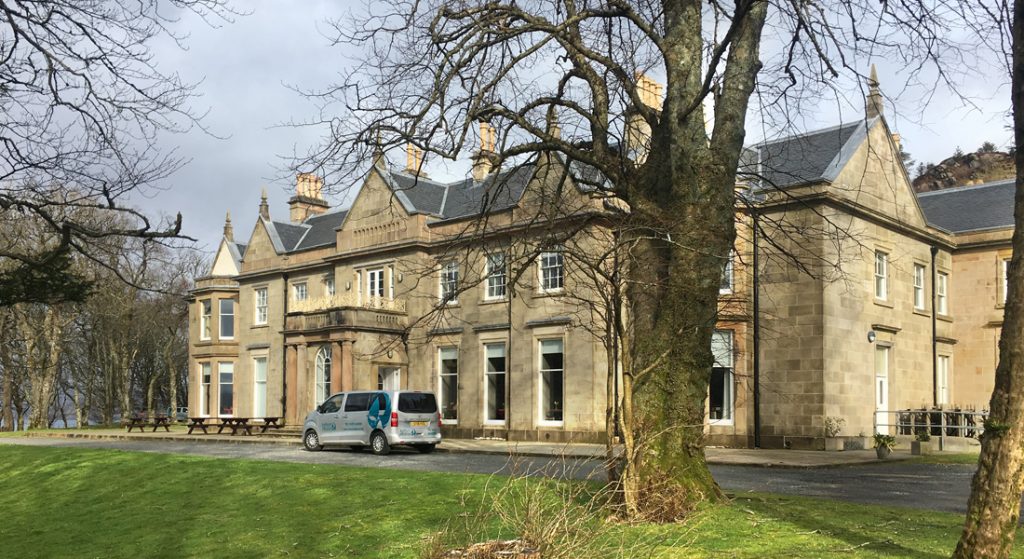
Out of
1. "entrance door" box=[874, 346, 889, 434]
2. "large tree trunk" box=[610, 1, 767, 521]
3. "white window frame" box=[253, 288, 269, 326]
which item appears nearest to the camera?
"large tree trunk" box=[610, 1, 767, 521]

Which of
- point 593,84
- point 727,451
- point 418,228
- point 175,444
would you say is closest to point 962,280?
point 727,451

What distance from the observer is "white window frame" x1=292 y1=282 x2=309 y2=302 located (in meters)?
42.5

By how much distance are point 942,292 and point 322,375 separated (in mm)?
24002

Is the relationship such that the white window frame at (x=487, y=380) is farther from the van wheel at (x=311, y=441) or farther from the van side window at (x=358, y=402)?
the van wheel at (x=311, y=441)

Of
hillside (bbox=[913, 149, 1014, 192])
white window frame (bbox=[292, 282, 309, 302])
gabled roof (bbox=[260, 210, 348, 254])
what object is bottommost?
white window frame (bbox=[292, 282, 309, 302])

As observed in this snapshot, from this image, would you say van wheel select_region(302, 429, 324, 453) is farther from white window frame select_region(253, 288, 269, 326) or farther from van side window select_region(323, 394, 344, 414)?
white window frame select_region(253, 288, 269, 326)

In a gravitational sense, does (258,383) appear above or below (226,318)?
below

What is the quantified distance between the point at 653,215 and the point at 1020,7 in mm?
4812

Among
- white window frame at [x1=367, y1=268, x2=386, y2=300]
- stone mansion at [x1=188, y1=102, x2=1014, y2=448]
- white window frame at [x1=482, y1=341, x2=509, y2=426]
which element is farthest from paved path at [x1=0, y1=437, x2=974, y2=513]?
white window frame at [x1=367, y1=268, x2=386, y2=300]

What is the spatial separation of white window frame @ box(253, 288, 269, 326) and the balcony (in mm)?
6817

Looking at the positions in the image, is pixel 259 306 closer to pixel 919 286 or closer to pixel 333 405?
pixel 333 405

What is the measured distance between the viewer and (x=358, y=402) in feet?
90.1

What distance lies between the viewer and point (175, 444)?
1283 inches

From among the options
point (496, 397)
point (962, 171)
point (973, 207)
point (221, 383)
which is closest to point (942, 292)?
point (973, 207)
